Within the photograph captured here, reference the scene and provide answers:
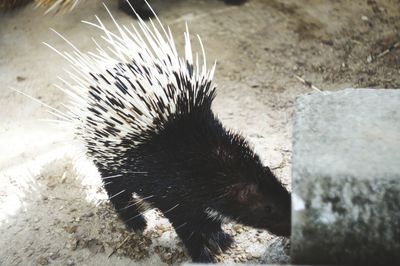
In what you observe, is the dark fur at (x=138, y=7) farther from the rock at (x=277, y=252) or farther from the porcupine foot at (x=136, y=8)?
the rock at (x=277, y=252)

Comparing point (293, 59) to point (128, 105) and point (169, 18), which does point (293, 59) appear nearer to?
point (169, 18)

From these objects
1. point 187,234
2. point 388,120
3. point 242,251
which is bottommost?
point 242,251

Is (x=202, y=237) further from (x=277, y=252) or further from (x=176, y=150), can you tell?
(x=176, y=150)

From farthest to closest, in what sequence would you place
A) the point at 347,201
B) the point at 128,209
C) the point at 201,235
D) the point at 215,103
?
the point at 215,103 → the point at 128,209 → the point at 201,235 → the point at 347,201

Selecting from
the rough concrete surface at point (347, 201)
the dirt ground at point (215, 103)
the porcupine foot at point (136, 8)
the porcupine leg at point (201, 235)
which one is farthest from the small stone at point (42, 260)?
the porcupine foot at point (136, 8)

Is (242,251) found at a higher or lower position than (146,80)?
lower

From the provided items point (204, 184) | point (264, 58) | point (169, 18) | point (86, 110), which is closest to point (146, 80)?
point (86, 110)

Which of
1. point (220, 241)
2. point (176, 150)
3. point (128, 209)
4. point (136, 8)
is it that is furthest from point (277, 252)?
point (136, 8)
